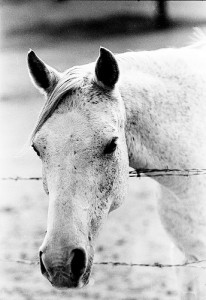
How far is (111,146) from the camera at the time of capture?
254cm

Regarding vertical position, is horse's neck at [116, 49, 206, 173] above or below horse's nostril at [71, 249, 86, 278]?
above

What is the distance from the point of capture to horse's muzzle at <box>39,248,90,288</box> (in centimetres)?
224

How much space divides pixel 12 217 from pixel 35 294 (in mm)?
1989

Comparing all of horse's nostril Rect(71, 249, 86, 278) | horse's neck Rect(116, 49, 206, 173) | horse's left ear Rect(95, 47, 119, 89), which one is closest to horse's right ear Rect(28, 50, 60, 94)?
horse's left ear Rect(95, 47, 119, 89)

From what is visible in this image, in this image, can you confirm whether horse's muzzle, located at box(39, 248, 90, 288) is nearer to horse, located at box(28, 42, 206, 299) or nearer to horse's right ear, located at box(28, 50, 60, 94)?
horse, located at box(28, 42, 206, 299)

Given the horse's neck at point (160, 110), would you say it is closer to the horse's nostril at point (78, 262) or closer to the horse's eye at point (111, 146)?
the horse's eye at point (111, 146)

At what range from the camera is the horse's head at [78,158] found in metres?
2.29

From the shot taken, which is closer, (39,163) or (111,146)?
(111,146)

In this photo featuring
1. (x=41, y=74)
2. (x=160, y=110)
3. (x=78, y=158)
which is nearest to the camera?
(x=78, y=158)

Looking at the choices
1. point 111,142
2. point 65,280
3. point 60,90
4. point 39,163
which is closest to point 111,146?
point 111,142

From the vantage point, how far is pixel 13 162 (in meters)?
8.50

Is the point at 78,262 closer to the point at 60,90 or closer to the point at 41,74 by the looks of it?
the point at 60,90

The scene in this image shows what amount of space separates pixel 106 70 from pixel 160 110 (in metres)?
0.47

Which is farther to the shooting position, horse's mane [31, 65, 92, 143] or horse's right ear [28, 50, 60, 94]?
horse's right ear [28, 50, 60, 94]
